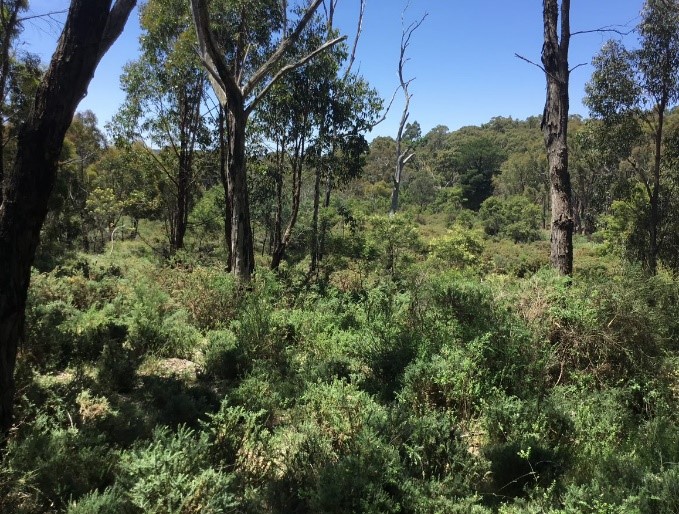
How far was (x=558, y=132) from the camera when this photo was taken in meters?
6.74

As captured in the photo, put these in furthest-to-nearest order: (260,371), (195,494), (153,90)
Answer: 1. (153,90)
2. (260,371)
3. (195,494)

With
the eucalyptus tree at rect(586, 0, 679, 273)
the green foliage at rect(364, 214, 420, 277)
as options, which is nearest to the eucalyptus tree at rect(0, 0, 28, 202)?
the green foliage at rect(364, 214, 420, 277)

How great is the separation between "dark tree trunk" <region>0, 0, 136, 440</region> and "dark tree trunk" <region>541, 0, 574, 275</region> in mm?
6145

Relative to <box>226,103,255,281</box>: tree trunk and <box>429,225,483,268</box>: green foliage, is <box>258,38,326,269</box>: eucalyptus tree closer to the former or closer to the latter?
<box>226,103,255,281</box>: tree trunk

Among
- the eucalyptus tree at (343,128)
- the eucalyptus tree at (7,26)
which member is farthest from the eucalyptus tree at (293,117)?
the eucalyptus tree at (7,26)

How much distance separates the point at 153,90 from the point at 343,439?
15.9 meters

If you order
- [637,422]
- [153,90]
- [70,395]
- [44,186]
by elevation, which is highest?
[153,90]

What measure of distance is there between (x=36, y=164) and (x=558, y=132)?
6.73 m

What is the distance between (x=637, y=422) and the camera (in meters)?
3.90

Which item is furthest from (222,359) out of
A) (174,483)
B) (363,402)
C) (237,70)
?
(237,70)

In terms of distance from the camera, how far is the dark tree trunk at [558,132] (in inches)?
261

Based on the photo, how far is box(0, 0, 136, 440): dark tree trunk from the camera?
122 inches

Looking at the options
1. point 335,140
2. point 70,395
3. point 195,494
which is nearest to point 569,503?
point 195,494

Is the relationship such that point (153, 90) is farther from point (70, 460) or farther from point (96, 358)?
point (70, 460)
